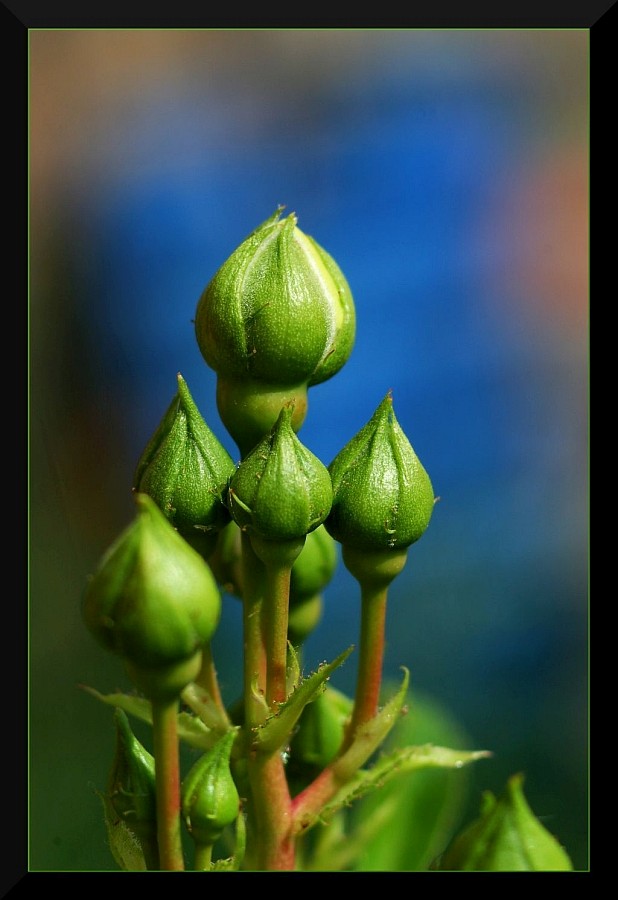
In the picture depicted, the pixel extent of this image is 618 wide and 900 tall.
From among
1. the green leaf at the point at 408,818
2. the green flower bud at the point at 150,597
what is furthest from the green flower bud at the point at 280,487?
the green leaf at the point at 408,818

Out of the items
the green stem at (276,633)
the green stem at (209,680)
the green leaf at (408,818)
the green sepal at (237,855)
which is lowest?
the green leaf at (408,818)

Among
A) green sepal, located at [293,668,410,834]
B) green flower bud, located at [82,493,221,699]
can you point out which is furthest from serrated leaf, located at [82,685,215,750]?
green flower bud, located at [82,493,221,699]

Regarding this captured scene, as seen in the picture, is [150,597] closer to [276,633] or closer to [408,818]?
[276,633]

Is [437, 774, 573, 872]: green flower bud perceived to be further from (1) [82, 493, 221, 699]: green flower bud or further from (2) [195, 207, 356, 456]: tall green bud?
(2) [195, 207, 356, 456]: tall green bud

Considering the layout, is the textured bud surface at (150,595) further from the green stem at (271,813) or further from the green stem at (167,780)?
the green stem at (271,813)

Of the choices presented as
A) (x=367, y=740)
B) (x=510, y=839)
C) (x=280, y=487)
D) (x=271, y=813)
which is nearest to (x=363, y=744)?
(x=367, y=740)
